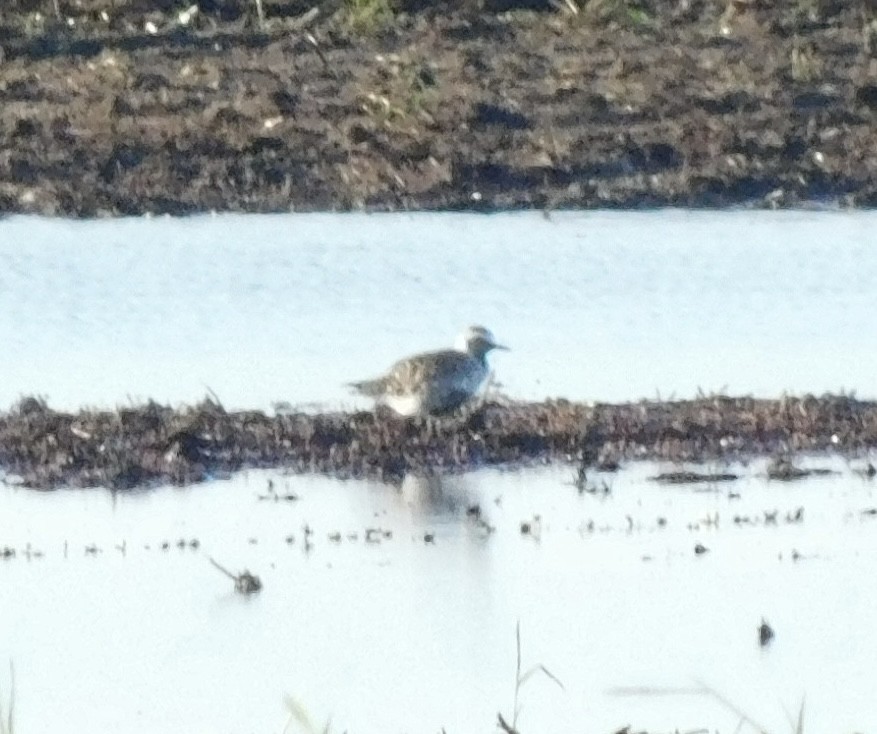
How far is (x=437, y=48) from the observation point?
67.1ft

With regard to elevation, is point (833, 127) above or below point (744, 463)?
above

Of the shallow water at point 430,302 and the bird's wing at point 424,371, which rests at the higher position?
the shallow water at point 430,302

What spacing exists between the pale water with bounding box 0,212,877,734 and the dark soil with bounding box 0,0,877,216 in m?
1.26

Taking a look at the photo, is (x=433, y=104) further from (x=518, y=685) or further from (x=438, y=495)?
(x=518, y=685)

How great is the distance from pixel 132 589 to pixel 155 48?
1189 cm

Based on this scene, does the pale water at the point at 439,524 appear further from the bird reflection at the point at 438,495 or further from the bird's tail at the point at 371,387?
the bird's tail at the point at 371,387

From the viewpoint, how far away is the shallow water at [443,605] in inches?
305

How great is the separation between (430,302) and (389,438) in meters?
3.29

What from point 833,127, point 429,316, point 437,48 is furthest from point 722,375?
point 437,48

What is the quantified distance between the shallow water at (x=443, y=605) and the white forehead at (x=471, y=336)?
1.40 m

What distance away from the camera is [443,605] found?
887 cm

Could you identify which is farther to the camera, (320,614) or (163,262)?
(163,262)

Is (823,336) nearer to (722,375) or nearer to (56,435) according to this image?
(722,375)

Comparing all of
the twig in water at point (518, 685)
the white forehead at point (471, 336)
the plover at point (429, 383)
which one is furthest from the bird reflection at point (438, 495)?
the twig in water at point (518, 685)
